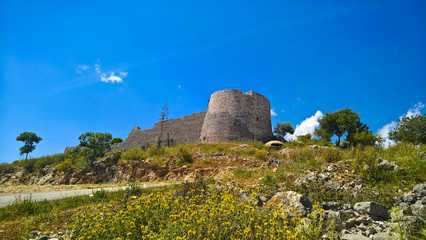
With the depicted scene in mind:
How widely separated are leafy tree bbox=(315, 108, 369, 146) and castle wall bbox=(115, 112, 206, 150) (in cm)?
1527

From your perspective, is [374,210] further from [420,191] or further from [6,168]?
[6,168]

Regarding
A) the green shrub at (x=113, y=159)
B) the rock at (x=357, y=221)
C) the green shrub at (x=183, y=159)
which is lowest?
the rock at (x=357, y=221)

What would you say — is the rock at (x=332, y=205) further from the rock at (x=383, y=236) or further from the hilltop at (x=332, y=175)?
the rock at (x=383, y=236)

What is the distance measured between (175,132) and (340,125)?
20134mm

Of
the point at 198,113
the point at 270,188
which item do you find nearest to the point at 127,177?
the point at 270,188

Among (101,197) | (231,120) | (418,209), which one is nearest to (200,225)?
(418,209)

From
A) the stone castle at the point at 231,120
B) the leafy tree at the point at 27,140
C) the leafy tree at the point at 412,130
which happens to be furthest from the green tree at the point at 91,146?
the leafy tree at the point at 412,130

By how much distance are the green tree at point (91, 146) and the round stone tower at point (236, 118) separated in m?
9.37

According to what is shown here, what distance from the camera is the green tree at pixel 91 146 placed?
1659 centimetres

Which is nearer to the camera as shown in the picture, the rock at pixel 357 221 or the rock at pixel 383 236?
the rock at pixel 383 236

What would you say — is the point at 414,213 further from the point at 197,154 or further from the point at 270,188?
the point at 197,154

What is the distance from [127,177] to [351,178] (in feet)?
37.3

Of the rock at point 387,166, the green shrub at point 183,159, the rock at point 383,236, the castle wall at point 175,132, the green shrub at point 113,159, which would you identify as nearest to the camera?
the rock at point 383,236

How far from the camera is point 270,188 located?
5035 millimetres
